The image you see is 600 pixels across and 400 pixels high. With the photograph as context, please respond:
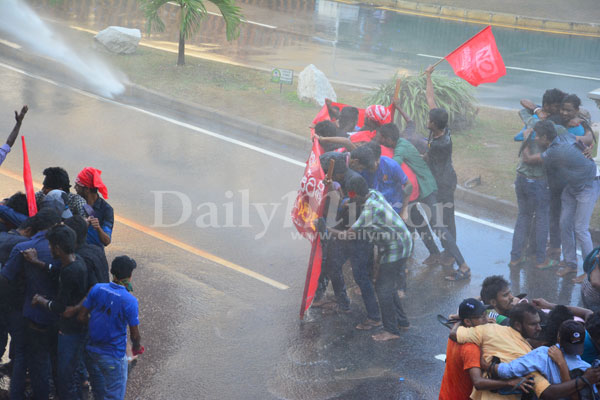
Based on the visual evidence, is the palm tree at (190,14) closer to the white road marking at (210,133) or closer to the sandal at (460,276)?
the white road marking at (210,133)

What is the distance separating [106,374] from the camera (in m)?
4.73

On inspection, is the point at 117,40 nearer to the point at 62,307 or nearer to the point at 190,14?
the point at 190,14

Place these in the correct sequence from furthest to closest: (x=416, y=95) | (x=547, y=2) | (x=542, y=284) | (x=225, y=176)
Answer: (x=547, y=2)
(x=416, y=95)
(x=225, y=176)
(x=542, y=284)

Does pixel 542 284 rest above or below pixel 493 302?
below

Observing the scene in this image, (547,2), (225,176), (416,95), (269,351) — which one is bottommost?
(269,351)

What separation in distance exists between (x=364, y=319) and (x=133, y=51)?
36.2ft

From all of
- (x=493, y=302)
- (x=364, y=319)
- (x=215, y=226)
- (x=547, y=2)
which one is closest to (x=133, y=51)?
(x=215, y=226)

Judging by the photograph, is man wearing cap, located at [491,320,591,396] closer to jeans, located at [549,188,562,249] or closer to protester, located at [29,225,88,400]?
protester, located at [29,225,88,400]

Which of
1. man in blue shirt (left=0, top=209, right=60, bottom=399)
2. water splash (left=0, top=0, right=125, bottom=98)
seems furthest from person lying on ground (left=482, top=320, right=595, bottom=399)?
water splash (left=0, top=0, right=125, bottom=98)

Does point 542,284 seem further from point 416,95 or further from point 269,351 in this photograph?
point 416,95

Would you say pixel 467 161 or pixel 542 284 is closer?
pixel 542 284

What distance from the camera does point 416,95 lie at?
39.9 feet

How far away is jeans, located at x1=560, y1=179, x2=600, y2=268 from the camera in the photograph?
305 inches

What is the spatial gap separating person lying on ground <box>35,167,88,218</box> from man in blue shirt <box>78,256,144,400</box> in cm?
105
